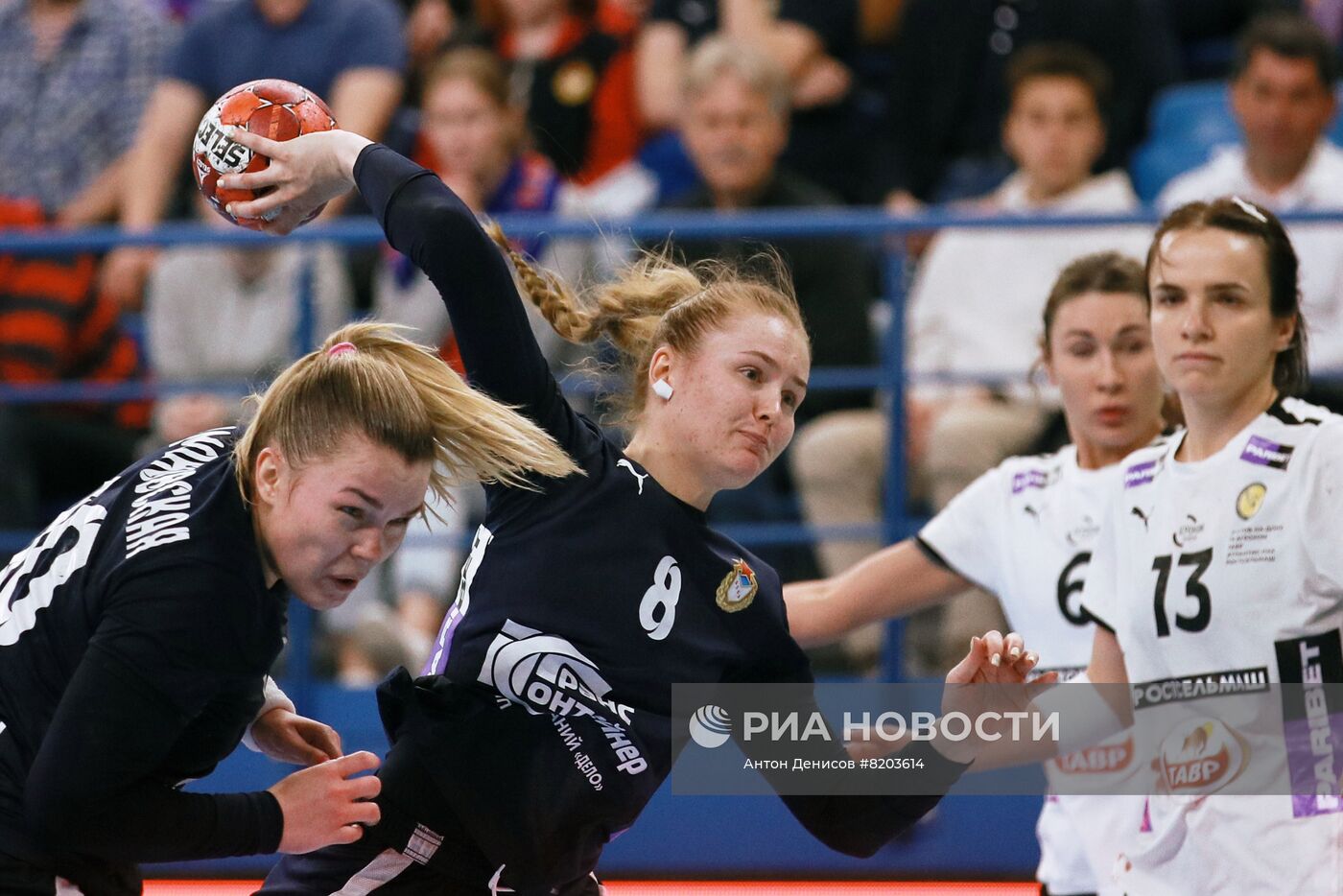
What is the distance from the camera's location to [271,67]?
596 centimetres

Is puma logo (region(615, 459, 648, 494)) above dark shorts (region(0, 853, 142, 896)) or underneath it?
above

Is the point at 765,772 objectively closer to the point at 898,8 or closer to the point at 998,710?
the point at 998,710

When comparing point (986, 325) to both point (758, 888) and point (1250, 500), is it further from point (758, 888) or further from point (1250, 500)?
point (1250, 500)

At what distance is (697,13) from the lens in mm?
6133

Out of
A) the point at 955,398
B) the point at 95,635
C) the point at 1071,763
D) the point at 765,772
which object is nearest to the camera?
the point at 95,635

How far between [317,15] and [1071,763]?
3973 millimetres

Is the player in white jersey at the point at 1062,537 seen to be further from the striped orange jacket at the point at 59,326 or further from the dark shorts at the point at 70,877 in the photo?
the striped orange jacket at the point at 59,326

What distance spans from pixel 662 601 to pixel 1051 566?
111 centimetres

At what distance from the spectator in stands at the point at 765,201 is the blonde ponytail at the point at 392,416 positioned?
2392mm

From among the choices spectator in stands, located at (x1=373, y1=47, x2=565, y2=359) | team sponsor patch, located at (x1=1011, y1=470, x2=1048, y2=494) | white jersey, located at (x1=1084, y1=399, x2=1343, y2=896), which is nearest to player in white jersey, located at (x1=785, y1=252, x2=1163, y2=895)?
team sponsor patch, located at (x1=1011, y1=470, x2=1048, y2=494)

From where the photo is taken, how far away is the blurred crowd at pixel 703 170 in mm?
4898

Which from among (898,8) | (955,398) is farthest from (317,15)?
(955,398)

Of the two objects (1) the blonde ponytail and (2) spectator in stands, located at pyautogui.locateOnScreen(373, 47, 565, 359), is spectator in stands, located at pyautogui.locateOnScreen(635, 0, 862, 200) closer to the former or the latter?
(2) spectator in stands, located at pyautogui.locateOnScreen(373, 47, 565, 359)

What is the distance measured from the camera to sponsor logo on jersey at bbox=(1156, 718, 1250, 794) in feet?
9.11
